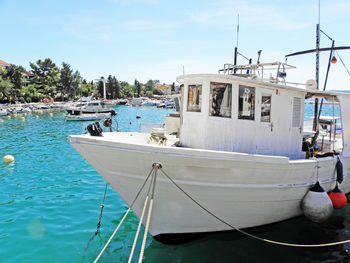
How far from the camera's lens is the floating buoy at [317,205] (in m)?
5.87

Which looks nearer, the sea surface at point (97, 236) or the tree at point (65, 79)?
the sea surface at point (97, 236)

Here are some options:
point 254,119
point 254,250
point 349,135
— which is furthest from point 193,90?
point 349,135

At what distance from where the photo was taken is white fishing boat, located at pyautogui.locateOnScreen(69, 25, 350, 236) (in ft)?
15.7

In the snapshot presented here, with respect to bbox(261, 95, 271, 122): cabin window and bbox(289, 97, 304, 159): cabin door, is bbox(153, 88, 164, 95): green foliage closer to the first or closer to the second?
bbox(289, 97, 304, 159): cabin door

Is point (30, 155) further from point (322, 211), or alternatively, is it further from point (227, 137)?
point (322, 211)

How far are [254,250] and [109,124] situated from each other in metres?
4.89

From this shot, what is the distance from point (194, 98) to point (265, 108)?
67.4 inches

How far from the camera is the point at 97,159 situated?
505 cm

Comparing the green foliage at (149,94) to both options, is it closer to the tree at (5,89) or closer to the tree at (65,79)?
the tree at (65,79)

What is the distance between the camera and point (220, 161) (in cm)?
473

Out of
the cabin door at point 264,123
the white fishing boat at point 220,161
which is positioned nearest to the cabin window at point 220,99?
the white fishing boat at point 220,161

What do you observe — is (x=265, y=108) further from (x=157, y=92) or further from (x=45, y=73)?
(x=157, y=92)

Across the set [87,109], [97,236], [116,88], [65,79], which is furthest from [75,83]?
[97,236]

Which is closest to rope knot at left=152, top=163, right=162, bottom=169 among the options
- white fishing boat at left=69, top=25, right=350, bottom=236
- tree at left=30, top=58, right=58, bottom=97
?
white fishing boat at left=69, top=25, right=350, bottom=236
